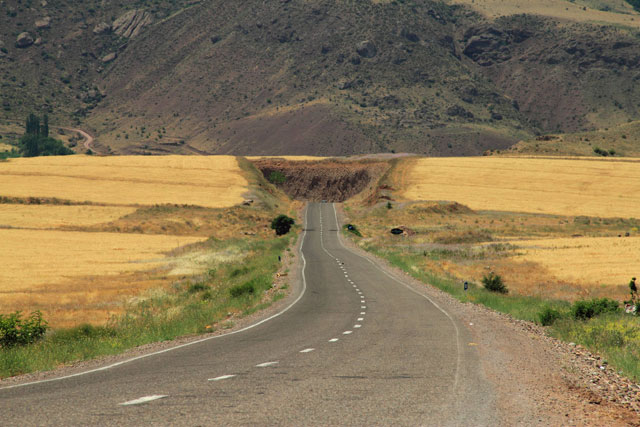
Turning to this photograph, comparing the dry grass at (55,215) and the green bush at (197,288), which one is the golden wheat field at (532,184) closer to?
the dry grass at (55,215)

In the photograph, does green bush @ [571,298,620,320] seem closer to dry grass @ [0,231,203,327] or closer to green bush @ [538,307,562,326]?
green bush @ [538,307,562,326]

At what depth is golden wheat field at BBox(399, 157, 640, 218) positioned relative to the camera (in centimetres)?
9094

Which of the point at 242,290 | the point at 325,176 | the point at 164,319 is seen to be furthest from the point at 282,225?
the point at 325,176

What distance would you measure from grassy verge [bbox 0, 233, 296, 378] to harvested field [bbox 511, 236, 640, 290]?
64.8ft

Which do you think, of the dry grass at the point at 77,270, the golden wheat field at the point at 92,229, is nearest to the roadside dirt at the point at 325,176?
the golden wheat field at the point at 92,229

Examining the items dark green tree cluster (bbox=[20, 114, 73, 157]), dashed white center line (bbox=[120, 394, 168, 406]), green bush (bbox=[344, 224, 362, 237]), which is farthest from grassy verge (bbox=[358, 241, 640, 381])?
dark green tree cluster (bbox=[20, 114, 73, 157])

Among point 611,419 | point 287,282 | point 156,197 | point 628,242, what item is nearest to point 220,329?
point 611,419

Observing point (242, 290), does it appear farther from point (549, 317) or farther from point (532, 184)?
point (532, 184)

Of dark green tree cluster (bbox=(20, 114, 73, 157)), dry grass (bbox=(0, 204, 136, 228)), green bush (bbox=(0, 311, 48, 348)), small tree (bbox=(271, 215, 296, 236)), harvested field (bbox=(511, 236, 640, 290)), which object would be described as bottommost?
harvested field (bbox=(511, 236, 640, 290))

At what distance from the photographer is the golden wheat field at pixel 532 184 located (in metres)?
90.9

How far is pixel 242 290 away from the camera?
32625 mm

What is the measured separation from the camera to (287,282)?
38.3 meters

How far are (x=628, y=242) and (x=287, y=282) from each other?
3579 centimetres

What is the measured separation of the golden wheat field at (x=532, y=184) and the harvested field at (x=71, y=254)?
158 feet
